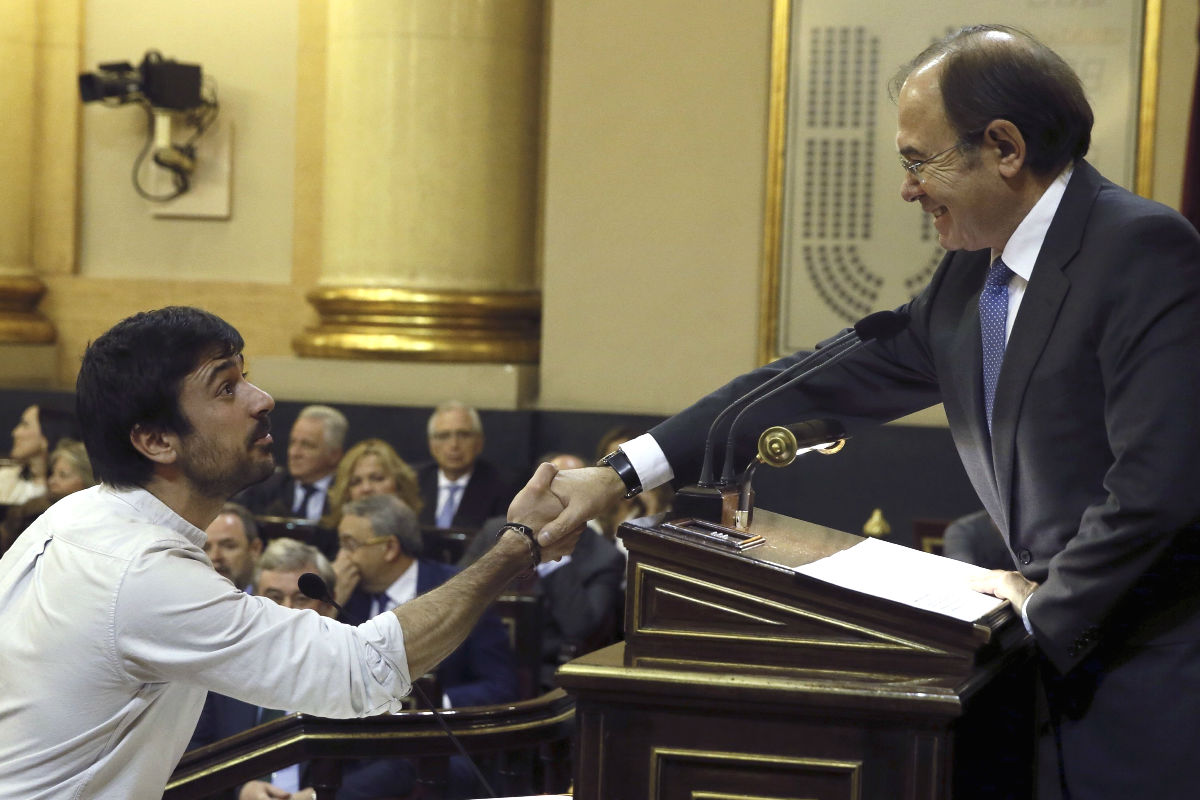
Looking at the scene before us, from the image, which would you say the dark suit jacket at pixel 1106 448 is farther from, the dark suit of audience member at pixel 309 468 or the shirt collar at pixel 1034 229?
the dark suit of audience member at pixel 309 468

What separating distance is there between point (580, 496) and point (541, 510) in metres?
0.08

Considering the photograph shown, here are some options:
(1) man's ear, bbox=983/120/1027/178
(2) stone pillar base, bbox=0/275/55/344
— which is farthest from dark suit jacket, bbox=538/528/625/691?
(2) stone pillar base, bbox=0/275/55/344

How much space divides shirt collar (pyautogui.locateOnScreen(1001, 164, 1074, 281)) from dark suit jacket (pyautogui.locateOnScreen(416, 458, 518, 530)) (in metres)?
4.13

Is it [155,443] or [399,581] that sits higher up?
[155,443]

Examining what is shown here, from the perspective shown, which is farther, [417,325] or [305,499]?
[417,325]

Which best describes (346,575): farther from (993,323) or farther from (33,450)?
(993,323)

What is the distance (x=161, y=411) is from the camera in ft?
6.70

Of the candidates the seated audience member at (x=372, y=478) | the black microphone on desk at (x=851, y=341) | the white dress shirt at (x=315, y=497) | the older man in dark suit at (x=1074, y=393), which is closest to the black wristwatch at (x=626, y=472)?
the black microphone on desk at (x=851, y=341)

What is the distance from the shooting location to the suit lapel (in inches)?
68.2

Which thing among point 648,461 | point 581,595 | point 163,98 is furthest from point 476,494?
point 648,461

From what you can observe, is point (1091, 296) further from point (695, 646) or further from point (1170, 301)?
point (695, 646)

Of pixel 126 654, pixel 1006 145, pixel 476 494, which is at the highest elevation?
pixel 1006 145

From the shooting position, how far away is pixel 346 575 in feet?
14.0

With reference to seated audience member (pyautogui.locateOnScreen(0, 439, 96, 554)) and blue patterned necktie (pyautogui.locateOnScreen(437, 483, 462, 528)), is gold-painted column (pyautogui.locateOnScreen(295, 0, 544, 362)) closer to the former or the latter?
blue patterned necktie (pyautogui.locateOnScreen(437, 483, 462, 528))
